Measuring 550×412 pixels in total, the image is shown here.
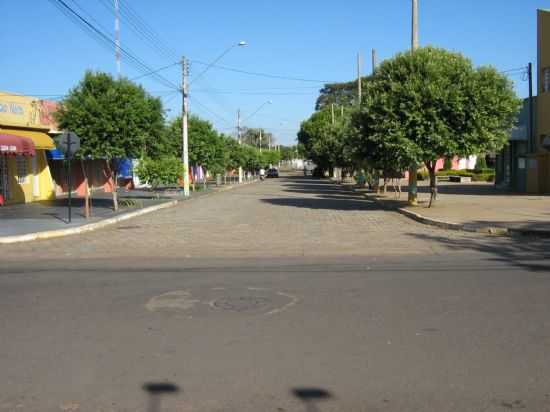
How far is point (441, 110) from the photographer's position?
70.5 feet

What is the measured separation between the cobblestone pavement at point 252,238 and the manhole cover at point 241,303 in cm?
452

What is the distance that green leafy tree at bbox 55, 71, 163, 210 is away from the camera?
2258cm

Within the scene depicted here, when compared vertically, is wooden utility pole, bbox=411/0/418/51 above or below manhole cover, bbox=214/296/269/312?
above

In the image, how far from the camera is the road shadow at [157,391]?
449 cm

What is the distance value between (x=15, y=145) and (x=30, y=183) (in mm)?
6816

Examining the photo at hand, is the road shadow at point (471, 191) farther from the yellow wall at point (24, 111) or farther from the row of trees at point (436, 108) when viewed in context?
the yellow wall at point (24, 111)

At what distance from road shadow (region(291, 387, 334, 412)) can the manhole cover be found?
2715mm

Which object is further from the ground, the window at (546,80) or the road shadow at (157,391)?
the window at (546,80)

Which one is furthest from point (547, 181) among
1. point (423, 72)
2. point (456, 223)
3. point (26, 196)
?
point (26, 196)

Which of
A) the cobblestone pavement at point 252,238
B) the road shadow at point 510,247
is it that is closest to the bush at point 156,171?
the cobblestone pavement at point 252,238

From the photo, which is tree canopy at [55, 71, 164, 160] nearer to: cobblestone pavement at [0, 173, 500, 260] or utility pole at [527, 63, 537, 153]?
cobblestone pavement at [0, 173, 500, 260]

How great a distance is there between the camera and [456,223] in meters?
17.5

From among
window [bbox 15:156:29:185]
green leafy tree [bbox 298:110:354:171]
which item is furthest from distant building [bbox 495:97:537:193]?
window [bbox 15:156:29:185]

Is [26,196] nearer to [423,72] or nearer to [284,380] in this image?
[423,72]
